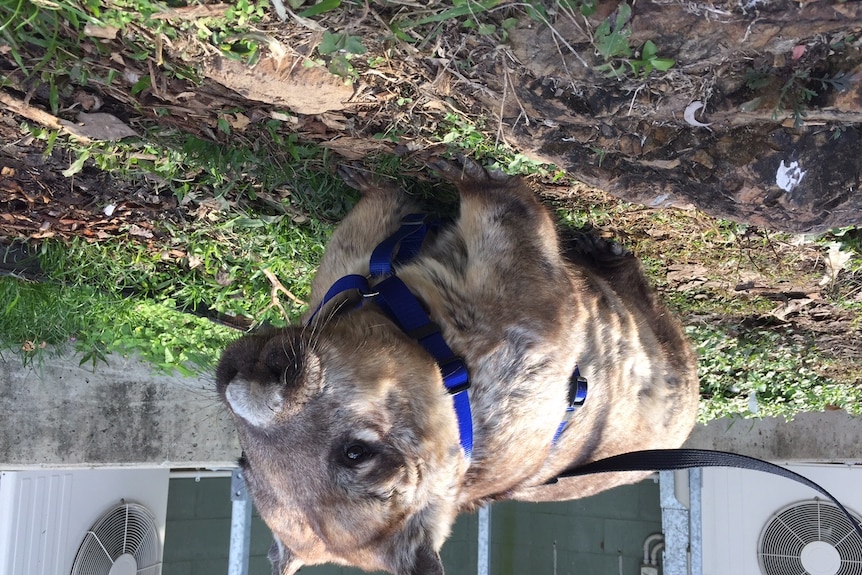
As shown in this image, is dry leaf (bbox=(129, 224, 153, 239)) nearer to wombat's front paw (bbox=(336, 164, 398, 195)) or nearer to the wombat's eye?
wombat's front paw (bbox=(336, 164, 398, 195))

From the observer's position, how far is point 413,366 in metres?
2.93

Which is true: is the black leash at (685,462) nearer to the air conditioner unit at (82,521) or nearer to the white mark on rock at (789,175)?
the white mark on rock at (789,175)

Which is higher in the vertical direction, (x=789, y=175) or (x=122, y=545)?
(x=789, y=175)

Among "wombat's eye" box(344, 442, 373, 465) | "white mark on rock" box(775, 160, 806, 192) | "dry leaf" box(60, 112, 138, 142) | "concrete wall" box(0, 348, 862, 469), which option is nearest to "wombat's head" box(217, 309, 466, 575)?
"wombat's eye" box(344, 442, 373, 465)

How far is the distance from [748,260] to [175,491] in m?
9.13

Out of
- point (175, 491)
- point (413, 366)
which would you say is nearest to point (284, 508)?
point (413, 366)

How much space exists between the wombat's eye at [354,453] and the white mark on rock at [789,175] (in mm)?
1991

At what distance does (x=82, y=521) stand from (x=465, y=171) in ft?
19.5

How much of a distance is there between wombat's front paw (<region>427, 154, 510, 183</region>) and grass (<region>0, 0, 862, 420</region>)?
7 centimetres

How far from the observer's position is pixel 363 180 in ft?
12.3

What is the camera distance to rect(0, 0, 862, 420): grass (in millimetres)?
2584

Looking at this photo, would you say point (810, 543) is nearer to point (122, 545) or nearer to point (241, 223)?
point (241, 223)

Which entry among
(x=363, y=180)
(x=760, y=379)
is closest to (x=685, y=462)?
(x=363, y=180)

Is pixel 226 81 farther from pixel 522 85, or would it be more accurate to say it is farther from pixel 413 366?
pixel 413 366
